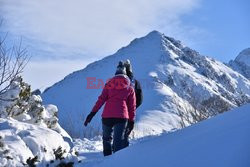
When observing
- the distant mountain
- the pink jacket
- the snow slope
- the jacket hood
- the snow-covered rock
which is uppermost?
the distant mountain

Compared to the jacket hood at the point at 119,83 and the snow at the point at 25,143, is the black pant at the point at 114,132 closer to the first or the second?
the jacket hood at the point at 119,83

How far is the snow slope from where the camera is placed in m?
2.47

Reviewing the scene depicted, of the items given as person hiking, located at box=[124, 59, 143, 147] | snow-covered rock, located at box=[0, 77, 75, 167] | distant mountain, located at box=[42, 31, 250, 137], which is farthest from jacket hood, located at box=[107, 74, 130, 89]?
distant mountain, located at box=[42, 31, 250, 137]

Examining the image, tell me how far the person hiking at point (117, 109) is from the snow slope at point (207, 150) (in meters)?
2.50

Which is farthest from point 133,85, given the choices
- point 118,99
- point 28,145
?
point 28,145

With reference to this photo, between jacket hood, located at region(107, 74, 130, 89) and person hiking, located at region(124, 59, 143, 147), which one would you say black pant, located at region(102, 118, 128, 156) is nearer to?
person hiking, located at region(124, 59, 143, 147)

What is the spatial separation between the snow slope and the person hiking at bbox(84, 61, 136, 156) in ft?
8.19

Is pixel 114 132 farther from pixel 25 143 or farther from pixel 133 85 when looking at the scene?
pixel 25 143

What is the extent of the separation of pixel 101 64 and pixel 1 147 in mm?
144052

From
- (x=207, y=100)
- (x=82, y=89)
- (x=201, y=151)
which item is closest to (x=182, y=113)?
(x=207, y=100)

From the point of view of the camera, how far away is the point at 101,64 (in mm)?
149500

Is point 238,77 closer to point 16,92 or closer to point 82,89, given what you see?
point 82,89

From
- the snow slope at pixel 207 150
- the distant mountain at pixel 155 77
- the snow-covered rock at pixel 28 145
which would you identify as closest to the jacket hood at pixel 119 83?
the snow-covered rock at pixel 28 145

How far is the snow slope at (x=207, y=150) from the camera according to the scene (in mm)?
2466
